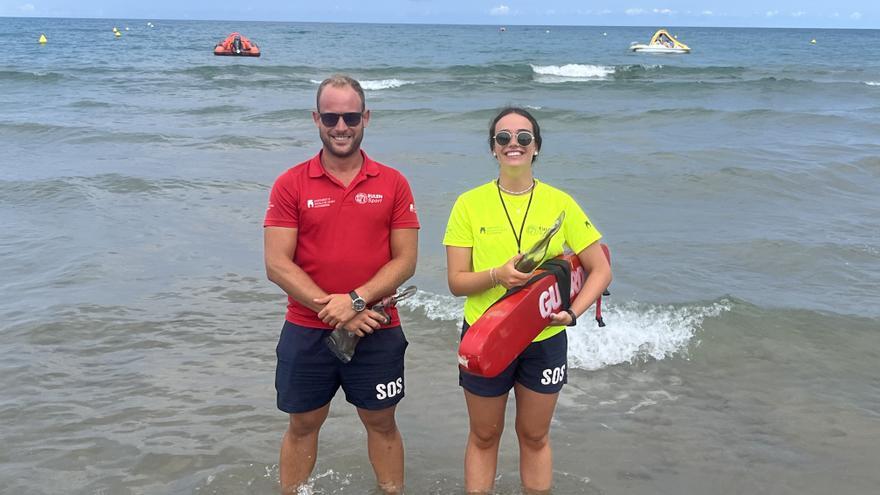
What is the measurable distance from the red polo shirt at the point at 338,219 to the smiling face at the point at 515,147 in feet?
1.73

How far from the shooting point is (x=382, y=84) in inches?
1271

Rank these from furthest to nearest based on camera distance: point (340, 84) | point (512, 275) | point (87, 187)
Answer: point (87, 187) < point (340, 84) < point (512, 275)

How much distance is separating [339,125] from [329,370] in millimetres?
1240

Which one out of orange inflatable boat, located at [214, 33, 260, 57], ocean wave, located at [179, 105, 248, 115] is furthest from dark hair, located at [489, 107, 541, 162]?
orange inflatable boat, located at [214, 33, 260, 57]

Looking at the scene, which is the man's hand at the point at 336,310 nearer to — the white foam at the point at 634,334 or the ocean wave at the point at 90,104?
the white foam at the point at 634,334

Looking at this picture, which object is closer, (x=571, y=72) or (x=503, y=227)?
(x=503, y=227)

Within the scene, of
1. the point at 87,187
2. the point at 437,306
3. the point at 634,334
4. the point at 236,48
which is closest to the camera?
the point at 634,334

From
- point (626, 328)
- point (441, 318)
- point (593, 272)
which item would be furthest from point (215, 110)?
point (593, 272)

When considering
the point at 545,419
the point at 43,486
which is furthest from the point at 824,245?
the point at 43,486

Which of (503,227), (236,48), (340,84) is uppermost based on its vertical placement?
(236,48)

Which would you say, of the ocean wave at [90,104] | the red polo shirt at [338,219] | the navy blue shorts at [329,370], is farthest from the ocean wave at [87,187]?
the ocean wave at [90,104]

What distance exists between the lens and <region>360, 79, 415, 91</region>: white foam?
31.4 metres

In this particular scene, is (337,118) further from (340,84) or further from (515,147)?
(515,147)

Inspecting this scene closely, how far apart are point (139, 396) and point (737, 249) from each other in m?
7.37
